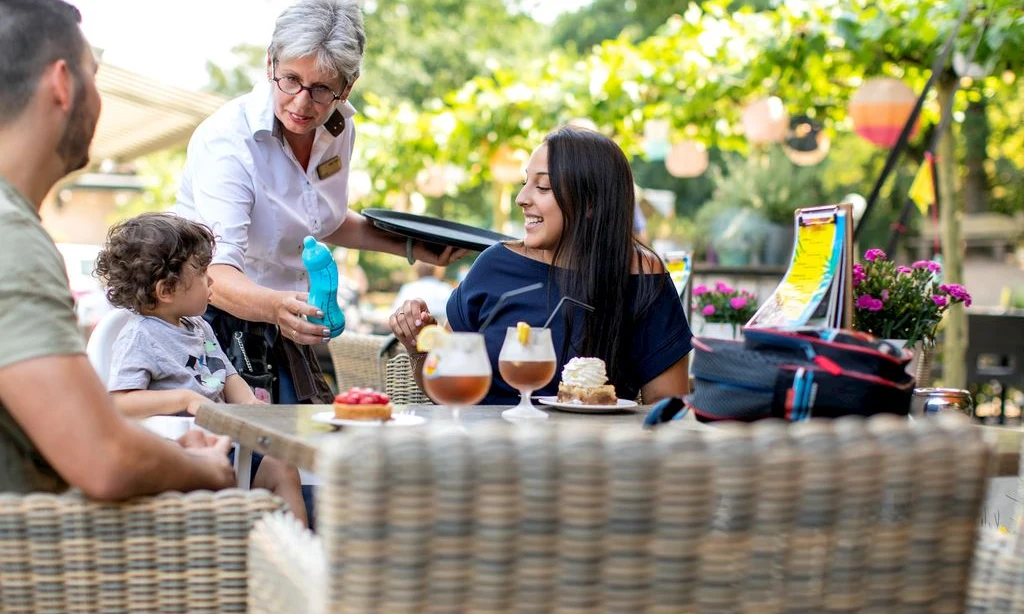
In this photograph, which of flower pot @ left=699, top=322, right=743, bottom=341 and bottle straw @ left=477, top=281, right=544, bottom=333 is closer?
bottle straw @ left=477, top=281, right=544, bottom=333

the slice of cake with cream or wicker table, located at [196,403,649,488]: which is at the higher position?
the slice of cake with cream

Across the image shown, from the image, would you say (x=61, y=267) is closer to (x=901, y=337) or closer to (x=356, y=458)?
(x=356, y=458)

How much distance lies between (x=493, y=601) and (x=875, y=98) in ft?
21.0

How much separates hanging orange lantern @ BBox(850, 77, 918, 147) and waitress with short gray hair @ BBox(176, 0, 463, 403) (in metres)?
4.58

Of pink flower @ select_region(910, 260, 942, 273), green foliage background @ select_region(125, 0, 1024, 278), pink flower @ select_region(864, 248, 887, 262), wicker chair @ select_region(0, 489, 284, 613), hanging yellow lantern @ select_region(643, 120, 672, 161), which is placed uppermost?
green foliage background @ select_region(125, 0, 1024, 278)

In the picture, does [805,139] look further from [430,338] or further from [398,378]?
[430,338]

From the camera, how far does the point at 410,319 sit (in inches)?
105

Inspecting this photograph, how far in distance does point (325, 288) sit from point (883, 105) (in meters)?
5.44

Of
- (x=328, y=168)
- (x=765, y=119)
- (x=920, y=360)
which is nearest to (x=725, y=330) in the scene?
(x=920, y=360)

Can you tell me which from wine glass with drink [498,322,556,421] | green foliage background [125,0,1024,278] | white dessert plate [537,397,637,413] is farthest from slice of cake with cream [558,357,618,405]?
green foliage background [125,0,1024,278]

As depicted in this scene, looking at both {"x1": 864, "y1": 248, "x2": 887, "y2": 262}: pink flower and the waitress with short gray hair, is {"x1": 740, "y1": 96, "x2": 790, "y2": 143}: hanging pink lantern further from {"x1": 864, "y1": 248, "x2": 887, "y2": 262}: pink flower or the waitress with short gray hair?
the waitress with short gray hair

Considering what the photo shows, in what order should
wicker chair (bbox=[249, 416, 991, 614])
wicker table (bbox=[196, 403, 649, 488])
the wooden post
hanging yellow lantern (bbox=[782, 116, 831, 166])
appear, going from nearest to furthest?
wicker chair (bbox=[249, 416, 991, 614]) < wicker table (bbox=[196, 403, 649, 488]) < the wooden post < hanging yellow lantern (bbox=[782, 116, 831, 166])

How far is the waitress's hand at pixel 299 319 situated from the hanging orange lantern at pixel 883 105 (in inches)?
211

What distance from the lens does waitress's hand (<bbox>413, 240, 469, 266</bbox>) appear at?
3.22m
